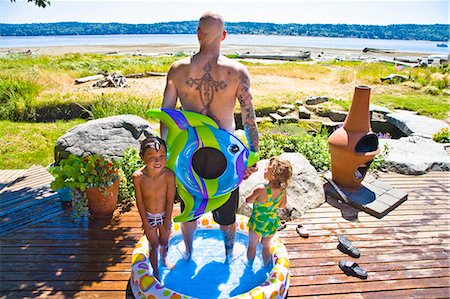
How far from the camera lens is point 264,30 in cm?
18888

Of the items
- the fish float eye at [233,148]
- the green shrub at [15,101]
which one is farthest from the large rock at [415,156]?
the green shrub at [15,101]

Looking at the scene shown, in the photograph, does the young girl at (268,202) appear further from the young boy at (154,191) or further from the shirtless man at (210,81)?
the young boy at (154,191)

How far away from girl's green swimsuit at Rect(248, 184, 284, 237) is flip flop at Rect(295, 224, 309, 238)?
1.04 meters

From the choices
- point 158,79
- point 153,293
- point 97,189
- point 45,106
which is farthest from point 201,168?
point 158,79

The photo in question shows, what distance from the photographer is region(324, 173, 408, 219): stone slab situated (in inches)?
197

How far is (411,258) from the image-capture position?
3979 millimetres

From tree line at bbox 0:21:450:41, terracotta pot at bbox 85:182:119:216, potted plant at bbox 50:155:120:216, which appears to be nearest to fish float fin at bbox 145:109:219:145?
potted plant at bbox 50:155:120:216

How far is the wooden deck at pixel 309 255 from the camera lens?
3420 millimetres

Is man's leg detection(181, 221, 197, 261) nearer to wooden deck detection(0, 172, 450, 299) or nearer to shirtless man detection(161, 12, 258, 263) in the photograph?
wooden deck detection(0, 172, 450, 299)

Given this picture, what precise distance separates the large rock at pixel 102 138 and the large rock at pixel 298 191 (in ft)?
7.32

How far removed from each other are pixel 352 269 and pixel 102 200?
3.29 meters

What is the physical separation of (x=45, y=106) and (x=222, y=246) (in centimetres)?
974

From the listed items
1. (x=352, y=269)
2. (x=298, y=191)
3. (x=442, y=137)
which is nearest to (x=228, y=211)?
(x=352, y=269)

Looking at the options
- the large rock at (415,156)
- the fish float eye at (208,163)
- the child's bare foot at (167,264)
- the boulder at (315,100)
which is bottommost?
the child's bare foot at (167,264)
